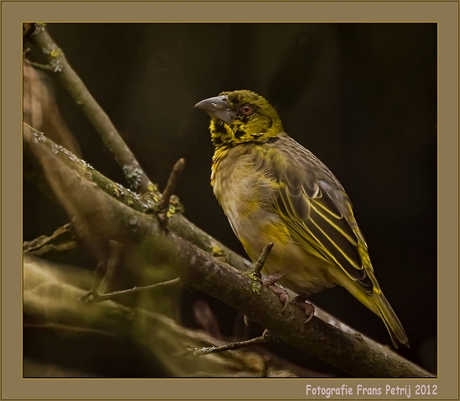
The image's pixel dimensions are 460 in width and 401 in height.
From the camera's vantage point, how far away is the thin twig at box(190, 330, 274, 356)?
1692 millimetres

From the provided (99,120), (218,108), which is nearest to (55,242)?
(99,120)

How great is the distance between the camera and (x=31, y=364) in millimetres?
1716

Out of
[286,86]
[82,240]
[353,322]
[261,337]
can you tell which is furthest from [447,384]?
[82,240]

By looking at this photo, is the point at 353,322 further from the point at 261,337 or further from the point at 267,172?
the point at 267,172

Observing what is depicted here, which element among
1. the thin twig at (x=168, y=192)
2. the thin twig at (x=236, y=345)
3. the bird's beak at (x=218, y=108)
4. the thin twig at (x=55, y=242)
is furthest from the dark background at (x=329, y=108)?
the thin twig at (x=168, y=192)

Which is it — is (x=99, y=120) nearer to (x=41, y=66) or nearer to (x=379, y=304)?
(x=41, y=66)

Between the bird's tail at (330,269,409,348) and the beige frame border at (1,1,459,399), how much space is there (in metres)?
0.16

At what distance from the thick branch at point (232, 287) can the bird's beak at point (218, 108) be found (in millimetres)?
384

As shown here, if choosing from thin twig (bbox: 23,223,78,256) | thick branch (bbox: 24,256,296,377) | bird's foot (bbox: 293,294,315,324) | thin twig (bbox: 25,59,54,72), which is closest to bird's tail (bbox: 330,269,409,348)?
bird's foot (bbox: 293,294,315,324)

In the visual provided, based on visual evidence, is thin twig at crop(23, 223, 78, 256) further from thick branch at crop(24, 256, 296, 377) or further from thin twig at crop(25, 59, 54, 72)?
thin twig at crop(25, 59, 54, 72)

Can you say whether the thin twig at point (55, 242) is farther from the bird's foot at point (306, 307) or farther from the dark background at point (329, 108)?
the bird's foot at point (306, 307)

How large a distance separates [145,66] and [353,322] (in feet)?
3.29

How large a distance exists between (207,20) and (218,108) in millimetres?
271

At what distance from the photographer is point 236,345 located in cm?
169
